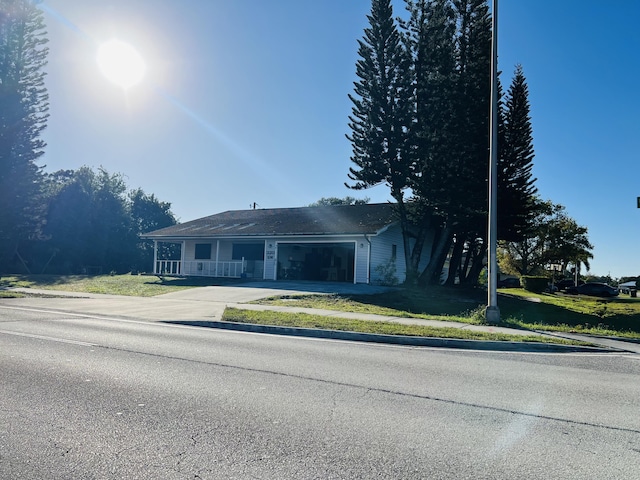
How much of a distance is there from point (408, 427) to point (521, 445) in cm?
101

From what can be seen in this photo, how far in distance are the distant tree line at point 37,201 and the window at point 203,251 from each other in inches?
720

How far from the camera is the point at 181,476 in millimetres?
3537

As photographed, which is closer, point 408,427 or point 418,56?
point 408,427

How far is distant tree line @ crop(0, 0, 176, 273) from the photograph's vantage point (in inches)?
1615

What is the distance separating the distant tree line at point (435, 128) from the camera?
26875mm

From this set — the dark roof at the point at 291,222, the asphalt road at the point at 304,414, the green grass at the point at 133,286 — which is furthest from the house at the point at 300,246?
the asphalt road at the point at 304,414

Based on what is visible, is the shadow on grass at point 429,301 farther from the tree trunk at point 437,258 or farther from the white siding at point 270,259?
the white siding at point 270,259

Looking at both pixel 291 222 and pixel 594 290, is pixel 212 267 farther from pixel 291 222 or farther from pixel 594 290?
pixel 594 290

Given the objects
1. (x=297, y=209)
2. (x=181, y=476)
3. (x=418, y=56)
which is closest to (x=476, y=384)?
(x=181, y=476)

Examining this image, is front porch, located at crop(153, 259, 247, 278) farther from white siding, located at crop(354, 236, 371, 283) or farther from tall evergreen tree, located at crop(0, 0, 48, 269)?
tall evergreen tree, located at crop(0, 0, 48, 269)

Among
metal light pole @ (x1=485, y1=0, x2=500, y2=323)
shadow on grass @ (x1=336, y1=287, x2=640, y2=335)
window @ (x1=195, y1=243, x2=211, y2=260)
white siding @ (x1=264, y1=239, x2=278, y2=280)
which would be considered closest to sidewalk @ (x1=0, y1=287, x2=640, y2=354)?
metal light pole @ (x1=485, y1=0, x2=500, y2=323)

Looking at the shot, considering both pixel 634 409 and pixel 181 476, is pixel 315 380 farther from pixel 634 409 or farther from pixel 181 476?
pixel 634 409

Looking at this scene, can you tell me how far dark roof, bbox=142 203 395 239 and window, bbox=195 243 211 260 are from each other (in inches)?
42.5

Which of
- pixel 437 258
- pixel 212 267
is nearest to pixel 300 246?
pixel 212 267
